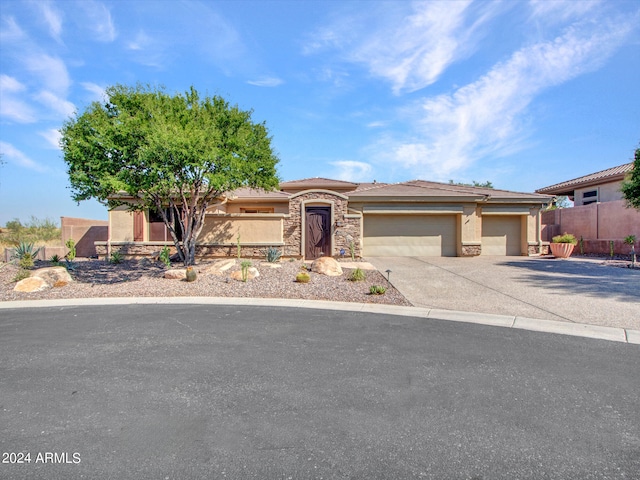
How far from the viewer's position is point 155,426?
3.51 m

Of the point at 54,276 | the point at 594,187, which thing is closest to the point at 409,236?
the point at 594,187

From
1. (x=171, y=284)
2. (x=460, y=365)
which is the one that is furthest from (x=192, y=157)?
(x=460, y=365)

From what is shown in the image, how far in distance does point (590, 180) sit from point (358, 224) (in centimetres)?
1894

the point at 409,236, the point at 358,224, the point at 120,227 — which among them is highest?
the point at 358,224

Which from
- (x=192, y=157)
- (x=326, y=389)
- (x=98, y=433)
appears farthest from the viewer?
(x=192, y=157)

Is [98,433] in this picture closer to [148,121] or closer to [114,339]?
[114,339]

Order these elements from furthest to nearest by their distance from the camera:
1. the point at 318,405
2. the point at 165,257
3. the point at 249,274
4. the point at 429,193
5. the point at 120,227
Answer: the point at 429,193
the point at 120,227
the point at 165,257
the point at 249,274
the point at 318,405

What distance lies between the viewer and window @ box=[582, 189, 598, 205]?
25725 mm

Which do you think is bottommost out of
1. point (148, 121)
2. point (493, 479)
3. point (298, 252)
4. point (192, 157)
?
point (493, 479)

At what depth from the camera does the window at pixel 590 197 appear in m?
25.7

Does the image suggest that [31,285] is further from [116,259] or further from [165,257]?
[116,259]

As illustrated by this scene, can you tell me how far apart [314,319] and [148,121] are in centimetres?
897

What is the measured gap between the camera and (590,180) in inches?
1009

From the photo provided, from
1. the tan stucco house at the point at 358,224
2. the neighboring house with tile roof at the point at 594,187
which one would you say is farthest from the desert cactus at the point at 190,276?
the neighboring house with tile roof at the point at 594,187
